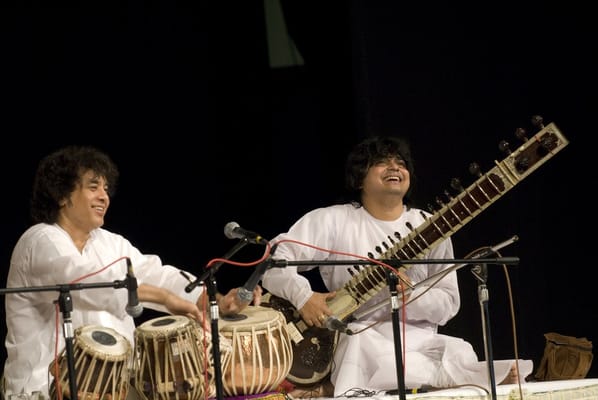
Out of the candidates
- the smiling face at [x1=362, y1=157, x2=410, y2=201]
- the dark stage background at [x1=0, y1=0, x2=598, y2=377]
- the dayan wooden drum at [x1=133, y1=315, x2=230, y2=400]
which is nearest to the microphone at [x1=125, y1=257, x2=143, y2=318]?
the dayan wooden drum at [x1=133, y1=315, x2=230, y2=400]

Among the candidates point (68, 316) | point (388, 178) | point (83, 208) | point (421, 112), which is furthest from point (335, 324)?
point (421, 112)

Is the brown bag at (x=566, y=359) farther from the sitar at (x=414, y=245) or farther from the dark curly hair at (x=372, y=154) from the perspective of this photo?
the dark curly hair at (x=372, y=154)

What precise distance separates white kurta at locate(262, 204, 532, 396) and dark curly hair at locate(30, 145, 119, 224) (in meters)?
1.01

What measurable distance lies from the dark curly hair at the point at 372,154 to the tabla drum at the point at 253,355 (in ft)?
4.22

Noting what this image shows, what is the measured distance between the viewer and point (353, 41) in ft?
19.1

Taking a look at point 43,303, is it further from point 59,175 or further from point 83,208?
point 59,175

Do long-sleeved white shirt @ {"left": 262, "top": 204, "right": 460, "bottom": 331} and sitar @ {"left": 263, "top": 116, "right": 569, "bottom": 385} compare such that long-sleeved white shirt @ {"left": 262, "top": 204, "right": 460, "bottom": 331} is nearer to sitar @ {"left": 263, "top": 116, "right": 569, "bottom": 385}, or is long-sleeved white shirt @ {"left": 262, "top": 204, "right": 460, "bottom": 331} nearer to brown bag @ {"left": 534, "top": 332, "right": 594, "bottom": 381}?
sitar @ {"left": 263, "top": 116, "right": 569, "bottom": 385}

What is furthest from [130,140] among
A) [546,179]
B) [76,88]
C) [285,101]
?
[546,179]

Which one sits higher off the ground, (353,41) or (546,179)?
(353,41)

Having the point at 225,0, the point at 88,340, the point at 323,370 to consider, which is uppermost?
the point at 225,0

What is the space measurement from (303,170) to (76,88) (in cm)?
162

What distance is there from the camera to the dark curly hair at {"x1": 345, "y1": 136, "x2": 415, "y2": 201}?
518 centimetres

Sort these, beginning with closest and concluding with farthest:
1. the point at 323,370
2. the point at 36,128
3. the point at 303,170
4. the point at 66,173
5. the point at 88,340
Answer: the point at 88,340, the point at 66,173, the point at 323,370, the point at 36,128, the point at 303,170

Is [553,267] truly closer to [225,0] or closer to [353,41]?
[353,41]
